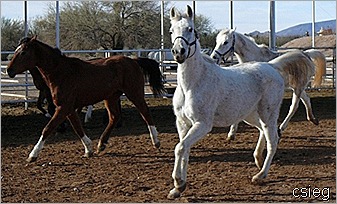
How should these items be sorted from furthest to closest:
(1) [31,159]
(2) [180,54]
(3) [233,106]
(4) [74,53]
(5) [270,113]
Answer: (4) [74,53], (1) [31,159], (5) [270,113], (3) [233,106], (2) [180,54]

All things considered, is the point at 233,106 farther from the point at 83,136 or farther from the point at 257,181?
the point at 83,136

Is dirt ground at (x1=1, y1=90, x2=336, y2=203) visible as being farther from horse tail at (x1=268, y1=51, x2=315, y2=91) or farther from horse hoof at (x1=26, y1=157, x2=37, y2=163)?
horse tail at (x1=268, y1=51, x2=315, y2=91)

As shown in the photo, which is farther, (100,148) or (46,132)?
(100,148)

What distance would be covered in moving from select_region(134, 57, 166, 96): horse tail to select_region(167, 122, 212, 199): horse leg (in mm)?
3676

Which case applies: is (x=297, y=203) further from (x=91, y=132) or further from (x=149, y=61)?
(x=91, y=132)

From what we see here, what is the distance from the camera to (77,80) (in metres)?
6.99

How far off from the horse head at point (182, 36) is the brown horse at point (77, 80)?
2.36 m

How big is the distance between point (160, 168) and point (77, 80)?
1.65 m

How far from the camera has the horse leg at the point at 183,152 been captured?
4.79 m

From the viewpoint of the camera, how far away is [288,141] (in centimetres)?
791

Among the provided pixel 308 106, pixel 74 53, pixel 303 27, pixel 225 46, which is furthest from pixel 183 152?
pixel 303 27

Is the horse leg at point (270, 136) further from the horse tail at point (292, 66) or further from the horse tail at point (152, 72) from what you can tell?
the horse tail at point (152, 72)

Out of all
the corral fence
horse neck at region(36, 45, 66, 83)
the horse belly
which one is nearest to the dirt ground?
the horse belly

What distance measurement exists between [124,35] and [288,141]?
68.7 feet
